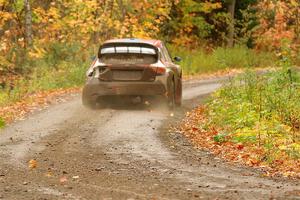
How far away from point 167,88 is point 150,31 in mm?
16697

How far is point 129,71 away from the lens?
56.4ft

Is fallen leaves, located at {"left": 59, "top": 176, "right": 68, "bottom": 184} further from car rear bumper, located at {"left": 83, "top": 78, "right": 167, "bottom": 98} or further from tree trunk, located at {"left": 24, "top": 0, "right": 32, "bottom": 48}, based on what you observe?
tree trunk, located at {"left": 24, "top": 0, "right": 32, "bottom": 48}

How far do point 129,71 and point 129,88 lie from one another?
41 centimetres

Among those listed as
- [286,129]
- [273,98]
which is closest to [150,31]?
[273,98]

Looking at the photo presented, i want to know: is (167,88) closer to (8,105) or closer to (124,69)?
(124,69)

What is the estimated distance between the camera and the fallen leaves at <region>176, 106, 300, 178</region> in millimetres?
10375

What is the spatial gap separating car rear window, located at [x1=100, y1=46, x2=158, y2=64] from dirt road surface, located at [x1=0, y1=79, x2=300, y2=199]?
1.34m

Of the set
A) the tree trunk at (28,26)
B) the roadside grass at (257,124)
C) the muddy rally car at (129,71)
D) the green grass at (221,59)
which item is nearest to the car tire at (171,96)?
the muddy rally car at (129,71)

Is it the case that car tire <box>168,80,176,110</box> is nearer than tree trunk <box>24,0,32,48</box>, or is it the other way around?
car tire <box>168,80,176,110</box>

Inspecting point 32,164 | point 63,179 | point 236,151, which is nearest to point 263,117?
point 236,151

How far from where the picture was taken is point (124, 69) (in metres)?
17.1

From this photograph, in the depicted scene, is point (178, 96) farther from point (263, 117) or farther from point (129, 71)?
point (263, 117)

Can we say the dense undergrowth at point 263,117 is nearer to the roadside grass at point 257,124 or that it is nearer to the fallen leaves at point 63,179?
the roadside grass at point 257,124

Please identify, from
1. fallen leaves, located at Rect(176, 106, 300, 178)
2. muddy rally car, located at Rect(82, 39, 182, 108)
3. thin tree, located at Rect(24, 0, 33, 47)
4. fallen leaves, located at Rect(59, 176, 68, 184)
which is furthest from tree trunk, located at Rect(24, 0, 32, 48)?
fallen leaves, located at Rect(59, 176, 68, 184)
